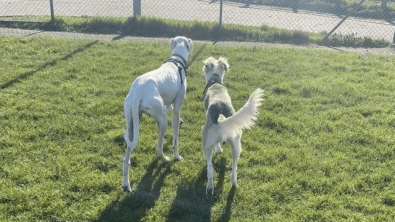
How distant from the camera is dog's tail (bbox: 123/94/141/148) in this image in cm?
409

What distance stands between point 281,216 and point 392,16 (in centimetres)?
1399

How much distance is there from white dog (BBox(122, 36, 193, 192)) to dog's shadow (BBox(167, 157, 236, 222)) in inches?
23.6

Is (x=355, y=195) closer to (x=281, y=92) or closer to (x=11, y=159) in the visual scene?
(x=281, y=92)

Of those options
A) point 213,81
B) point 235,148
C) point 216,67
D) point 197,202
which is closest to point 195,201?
point 197,202

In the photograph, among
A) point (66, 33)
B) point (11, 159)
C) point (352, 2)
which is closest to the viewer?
point (11, 159)

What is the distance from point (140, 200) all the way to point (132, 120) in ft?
3.01

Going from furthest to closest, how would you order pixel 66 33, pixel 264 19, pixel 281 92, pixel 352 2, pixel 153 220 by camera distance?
pixel 352 2
pixel 264 19
pixel 66 33
pixel 281 92
pixel 153 220

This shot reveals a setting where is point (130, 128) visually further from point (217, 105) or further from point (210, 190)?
point (210, 190)

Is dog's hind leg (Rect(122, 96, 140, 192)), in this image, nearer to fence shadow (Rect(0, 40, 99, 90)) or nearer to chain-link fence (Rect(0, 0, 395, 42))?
fence shadow (Rect(0, 40, 99, 90))

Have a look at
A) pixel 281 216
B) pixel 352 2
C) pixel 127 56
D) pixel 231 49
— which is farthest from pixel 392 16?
pixel 281 216

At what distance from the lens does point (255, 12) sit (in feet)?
51.8

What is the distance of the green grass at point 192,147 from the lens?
4277mm

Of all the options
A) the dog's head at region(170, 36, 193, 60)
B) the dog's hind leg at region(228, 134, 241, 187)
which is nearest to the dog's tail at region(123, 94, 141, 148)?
the dog's hind leg at region(228, 134, 241, 187)

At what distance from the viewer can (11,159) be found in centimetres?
494
